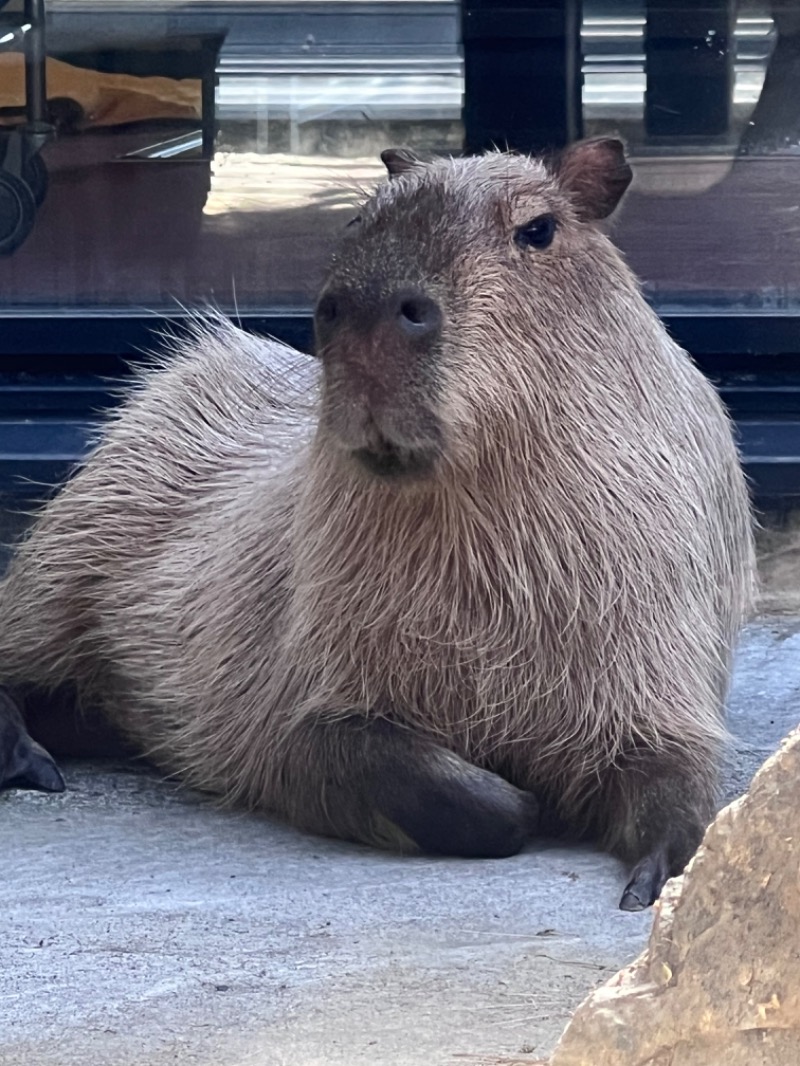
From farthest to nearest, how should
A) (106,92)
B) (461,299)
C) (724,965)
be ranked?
(106,92) → (461,299) → (724,965)

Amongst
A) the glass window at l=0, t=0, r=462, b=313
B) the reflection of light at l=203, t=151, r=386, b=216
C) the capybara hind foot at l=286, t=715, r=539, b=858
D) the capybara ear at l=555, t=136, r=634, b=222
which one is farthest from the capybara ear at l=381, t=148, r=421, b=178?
the reflection of light at l=203, t=151, r=386, b=216

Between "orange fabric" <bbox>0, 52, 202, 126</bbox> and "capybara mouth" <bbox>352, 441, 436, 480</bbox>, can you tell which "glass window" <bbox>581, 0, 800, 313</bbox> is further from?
"capybara mouth" <bbox>352, 441, 436, 480</bbox>

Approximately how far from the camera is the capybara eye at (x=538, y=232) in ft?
10.0

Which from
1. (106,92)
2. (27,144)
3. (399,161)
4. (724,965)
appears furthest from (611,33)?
(724,965)

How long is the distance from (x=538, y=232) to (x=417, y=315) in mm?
385

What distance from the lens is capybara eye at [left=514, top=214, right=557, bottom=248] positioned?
10.0 feet

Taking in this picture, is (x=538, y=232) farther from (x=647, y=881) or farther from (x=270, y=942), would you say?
(x=270, y=942)

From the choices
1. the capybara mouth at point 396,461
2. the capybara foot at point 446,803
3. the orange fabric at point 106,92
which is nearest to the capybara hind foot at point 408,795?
the capybara foot at point 446,803

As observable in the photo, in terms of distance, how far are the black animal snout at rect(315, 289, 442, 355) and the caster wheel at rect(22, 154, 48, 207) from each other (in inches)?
102

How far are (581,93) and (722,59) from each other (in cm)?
36

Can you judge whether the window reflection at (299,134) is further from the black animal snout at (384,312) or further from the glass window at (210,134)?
the black animal snout at (384,312)

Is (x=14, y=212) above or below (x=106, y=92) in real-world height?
below

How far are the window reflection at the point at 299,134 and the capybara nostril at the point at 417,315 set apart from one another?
2300mm

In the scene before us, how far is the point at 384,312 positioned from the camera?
108 inches
